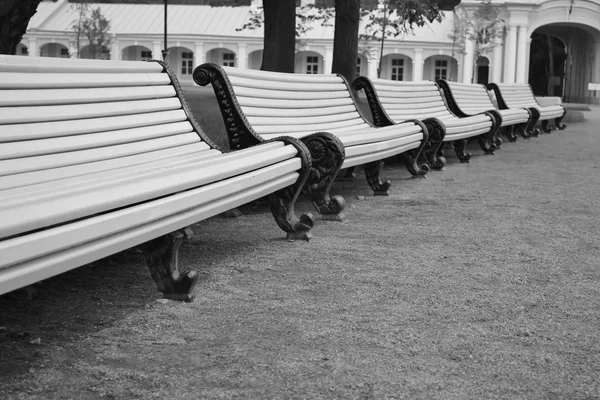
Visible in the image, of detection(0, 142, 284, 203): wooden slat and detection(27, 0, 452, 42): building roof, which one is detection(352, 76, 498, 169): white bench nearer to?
detection(0, 142, 284, 203): wooden slat

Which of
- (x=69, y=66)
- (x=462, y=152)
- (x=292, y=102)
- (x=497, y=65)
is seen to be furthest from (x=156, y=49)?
(x=69, y=66)

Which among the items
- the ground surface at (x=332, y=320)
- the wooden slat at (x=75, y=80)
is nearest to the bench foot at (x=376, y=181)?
the ground surface at (x=332, y=320)

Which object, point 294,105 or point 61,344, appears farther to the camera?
point 294,105

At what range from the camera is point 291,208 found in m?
4.64

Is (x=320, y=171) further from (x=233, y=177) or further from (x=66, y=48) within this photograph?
(x=66, y=48)

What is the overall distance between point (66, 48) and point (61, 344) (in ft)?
164

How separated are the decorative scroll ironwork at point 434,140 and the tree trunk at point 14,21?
10.3ft

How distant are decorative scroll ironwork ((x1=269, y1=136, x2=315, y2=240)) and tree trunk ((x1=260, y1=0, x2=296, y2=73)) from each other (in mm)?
7686

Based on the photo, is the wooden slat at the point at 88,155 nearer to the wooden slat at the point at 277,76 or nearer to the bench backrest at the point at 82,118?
the bench backrest at the point at 82,118

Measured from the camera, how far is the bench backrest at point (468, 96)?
10656 mm

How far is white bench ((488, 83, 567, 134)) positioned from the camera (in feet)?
46.7

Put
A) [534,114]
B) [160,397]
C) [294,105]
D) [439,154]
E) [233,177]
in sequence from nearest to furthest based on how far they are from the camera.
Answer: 1. [160,397]
2. [233,177]
3. [294,105]
4. [439,154]
5. [534,114]

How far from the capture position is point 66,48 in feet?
167

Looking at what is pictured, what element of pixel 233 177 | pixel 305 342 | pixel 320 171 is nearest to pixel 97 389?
pixel 305 342
